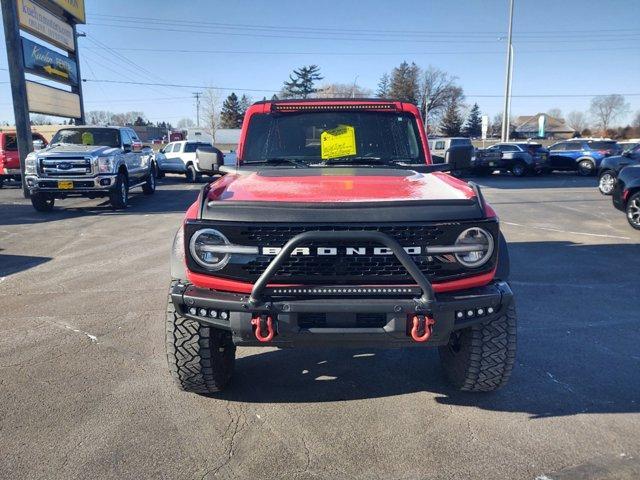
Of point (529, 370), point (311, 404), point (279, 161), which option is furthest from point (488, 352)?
point (279, 161)

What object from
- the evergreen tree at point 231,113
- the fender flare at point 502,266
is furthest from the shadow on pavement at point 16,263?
the evergreen tree at point 231,113

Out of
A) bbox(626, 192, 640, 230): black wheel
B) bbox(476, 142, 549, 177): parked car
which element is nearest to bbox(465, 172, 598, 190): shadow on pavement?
bbox(476, 142, 549, 177): parked car

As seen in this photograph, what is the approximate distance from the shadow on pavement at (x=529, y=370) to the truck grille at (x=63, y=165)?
9.03m

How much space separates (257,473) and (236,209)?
1.38m

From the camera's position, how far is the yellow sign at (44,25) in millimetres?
15601

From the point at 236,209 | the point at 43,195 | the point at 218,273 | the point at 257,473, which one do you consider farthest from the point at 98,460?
the point at 43,195

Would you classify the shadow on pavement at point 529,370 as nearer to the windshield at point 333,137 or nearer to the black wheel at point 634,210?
the windshield at point 333,137

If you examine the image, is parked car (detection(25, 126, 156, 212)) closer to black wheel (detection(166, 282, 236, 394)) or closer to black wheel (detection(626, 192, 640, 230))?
black wheel (detection(166, 282, 236, 394))

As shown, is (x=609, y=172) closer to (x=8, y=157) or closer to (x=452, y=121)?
(x=8, y=157)

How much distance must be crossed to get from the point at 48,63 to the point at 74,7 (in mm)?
3970

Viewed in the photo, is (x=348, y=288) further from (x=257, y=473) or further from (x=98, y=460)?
(x=98, y=460)

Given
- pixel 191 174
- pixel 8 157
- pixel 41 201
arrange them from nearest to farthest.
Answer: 1. pixel 41 201
2. pixel 8 157
3. pixel 191 174

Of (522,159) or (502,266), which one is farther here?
(522,159)

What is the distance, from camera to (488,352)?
306cm
